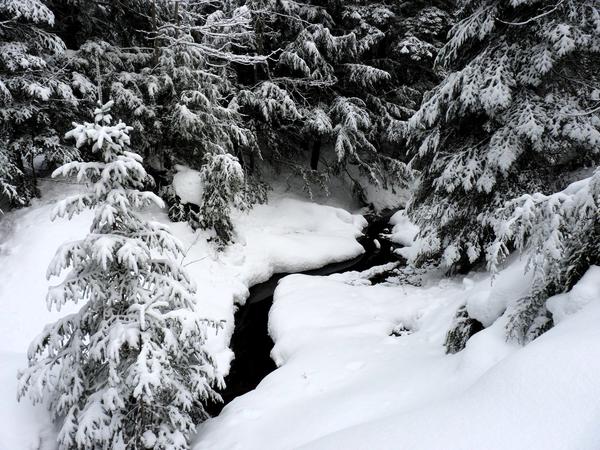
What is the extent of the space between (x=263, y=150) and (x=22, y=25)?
9.53 meters

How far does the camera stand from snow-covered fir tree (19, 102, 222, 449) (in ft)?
13.1

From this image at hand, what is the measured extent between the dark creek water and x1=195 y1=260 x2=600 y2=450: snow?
0.41 m

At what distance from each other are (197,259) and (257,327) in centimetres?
290

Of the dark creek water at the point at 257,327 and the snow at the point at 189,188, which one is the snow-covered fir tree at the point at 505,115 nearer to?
the dark creek water at the point at 257,327

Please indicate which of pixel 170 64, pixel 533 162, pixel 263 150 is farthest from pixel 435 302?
pixel 263 150

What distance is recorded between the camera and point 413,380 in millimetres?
4605

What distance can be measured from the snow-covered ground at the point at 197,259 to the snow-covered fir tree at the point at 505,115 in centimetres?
503

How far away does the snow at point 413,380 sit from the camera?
2441 mm

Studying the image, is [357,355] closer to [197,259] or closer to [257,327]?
[257,327]

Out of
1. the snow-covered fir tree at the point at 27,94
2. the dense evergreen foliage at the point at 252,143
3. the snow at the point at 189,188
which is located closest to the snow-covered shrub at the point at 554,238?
the dense evergreen foliage at the point at 252,143

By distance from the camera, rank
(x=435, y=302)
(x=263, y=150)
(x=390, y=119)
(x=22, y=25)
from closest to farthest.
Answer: (x=435, y=302) → (x=22, y=25) → (x=390, y=119) → (x=263, y=150)

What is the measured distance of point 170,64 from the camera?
36.7 ft

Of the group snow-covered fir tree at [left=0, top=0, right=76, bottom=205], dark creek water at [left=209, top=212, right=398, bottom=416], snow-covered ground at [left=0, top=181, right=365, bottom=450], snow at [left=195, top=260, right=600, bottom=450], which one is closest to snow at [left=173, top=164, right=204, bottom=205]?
snow-covered ground at [left=0, top=181, right=365, bottom=450]

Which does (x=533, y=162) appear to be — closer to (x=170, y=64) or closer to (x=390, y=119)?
(x=390, y=119)
